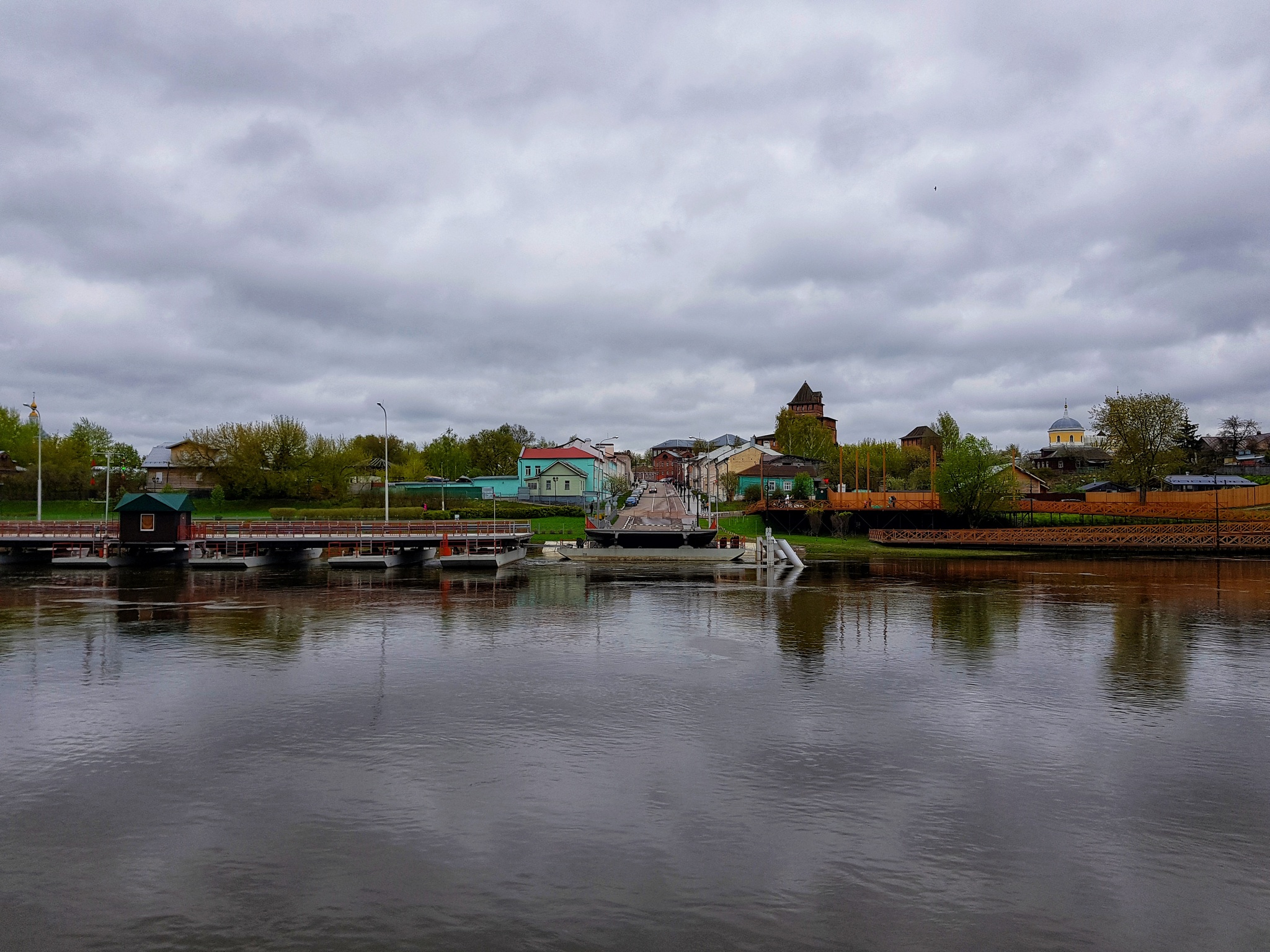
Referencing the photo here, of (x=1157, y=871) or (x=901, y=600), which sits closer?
(x=1157, y=871)

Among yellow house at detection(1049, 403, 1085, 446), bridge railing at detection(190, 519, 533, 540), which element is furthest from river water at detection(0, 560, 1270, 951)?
yellow house at detection(1049, 403, 1085, 446)

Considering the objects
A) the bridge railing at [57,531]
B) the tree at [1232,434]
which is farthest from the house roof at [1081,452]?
the bridge railing at [57,531]

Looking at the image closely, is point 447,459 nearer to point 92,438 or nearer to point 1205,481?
point 92,438

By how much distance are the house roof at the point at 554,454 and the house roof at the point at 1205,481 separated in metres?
72.5

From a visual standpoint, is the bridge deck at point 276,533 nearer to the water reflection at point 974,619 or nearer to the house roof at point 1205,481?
the water reflection at point 974,619

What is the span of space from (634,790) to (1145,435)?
86.9m

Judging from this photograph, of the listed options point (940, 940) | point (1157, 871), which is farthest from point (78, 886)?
point (1157, 871)

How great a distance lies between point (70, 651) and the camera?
83.0 ft

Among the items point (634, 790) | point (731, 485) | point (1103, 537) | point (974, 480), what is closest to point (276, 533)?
point (634, 790)

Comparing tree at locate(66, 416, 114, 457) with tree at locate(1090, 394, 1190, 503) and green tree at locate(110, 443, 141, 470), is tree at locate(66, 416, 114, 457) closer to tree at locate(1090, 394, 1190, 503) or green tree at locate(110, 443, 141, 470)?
green tree at locate(110, 443, 141, 470)

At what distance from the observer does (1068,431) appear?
193 metres

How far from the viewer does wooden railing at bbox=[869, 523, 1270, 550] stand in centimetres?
6675

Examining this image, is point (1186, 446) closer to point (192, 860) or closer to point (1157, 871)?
point (1157, 871)

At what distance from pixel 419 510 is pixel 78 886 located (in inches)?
2942
